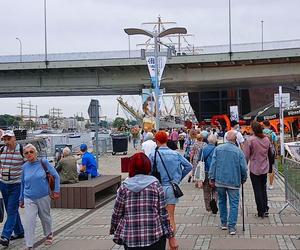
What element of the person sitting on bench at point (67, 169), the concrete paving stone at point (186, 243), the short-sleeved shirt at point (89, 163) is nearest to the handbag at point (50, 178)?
the concrete paving stone at point (186, 243)

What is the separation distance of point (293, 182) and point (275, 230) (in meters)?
1.05

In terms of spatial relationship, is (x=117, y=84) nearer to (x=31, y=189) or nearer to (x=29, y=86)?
(x=29, y=86)

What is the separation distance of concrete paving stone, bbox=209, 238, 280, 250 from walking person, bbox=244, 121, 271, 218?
1940 mm

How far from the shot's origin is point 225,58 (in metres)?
39.0

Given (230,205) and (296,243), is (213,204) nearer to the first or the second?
(230,205)

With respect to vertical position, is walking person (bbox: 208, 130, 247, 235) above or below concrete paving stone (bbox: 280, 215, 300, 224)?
above

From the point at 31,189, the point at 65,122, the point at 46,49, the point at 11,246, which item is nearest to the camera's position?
the point at 31,189

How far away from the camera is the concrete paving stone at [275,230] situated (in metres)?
8.59

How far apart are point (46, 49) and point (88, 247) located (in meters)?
43.5

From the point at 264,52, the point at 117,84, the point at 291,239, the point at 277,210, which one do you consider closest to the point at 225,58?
the point at 264,52

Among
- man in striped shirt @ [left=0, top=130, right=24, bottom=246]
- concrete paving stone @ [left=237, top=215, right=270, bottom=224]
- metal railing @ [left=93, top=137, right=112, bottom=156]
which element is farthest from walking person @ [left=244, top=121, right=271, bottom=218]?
metal railing @ [left=93, top=137, right=112, bottom=156]

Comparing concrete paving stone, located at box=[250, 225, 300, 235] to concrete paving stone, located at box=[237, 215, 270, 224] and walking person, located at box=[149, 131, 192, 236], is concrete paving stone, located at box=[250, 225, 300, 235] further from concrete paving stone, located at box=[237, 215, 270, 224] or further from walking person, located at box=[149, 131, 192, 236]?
walking person, located at box=[149, 131, 192, 236]

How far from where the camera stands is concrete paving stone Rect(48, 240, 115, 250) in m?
8.07

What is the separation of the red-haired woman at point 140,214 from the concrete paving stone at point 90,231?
4.19 m
